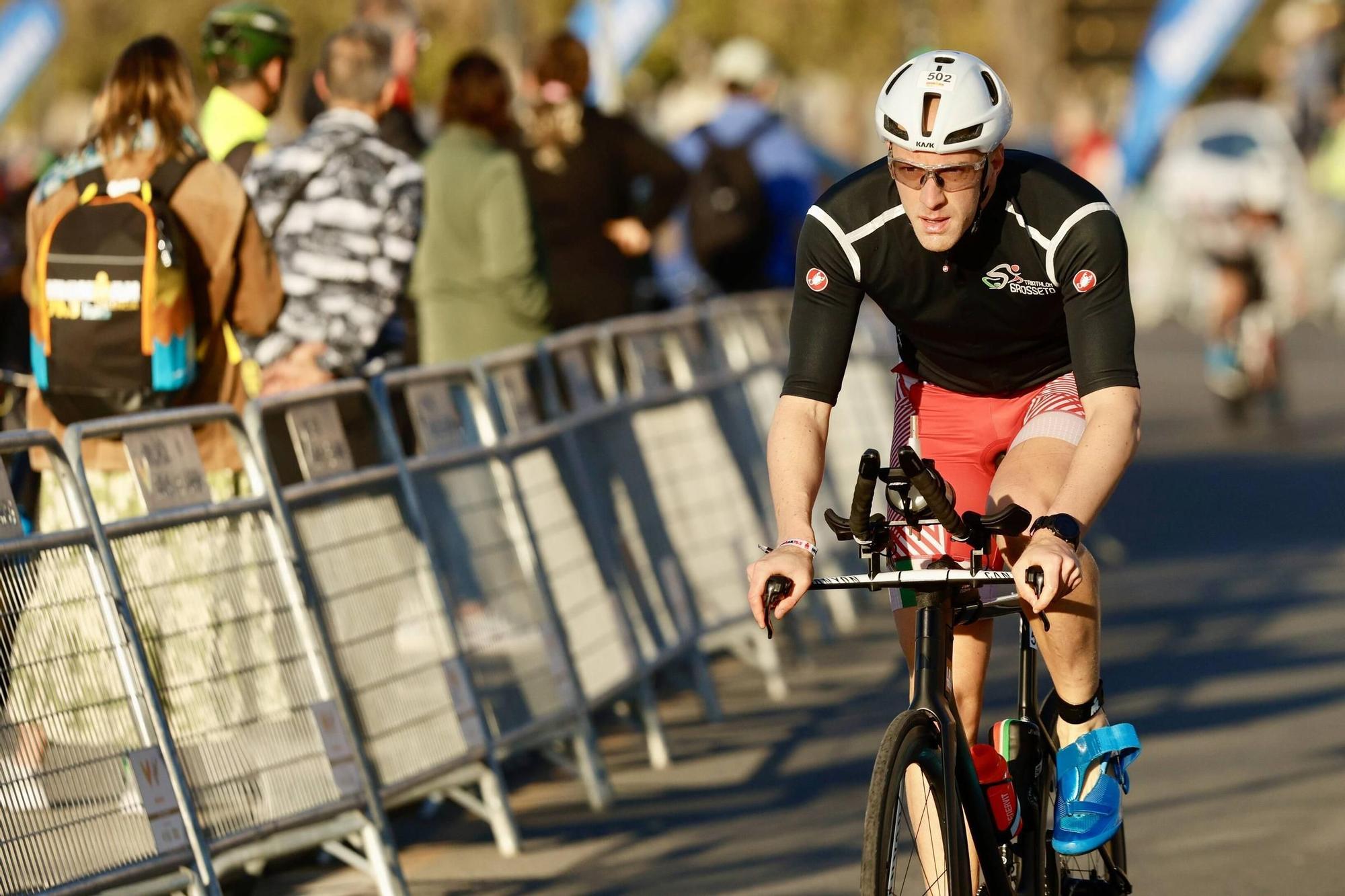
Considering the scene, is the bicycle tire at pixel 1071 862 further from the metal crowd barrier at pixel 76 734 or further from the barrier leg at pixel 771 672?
the barrier leg at pixel 771 672

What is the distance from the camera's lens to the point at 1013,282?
5.58m

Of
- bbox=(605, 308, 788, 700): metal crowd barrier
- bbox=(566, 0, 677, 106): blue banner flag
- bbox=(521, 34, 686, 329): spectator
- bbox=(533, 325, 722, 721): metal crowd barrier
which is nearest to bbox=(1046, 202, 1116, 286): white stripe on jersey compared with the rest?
bbox=(533, 325, 722, 721): metal crowd barrier

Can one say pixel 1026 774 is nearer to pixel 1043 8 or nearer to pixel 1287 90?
pixel 1287 90

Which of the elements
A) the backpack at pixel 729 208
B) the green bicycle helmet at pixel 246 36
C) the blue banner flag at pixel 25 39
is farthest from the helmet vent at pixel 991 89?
the blue banner flag at pixel 25 39

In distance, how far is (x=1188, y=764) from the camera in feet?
29.0

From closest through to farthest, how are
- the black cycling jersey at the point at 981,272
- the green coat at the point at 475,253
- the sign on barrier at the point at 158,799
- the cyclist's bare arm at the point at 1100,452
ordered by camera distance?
the cyclist's bare arm at the point at 1100,452 < the black cycling jersey at the point at 981,272 < the sign on barrier at the point at 158,799 < the green coat at the point at 475,253

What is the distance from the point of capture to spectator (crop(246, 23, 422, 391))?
27.9ft

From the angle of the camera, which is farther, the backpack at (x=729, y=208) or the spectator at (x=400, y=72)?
the backpack at (x=729, y=208)

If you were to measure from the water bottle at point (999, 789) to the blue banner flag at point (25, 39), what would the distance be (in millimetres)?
17682

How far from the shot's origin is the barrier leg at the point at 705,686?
1014 centimetres

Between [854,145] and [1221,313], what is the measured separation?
14.6 metres

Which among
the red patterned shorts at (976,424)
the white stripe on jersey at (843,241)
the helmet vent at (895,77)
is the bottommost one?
the red patterned shorts at (976,424)

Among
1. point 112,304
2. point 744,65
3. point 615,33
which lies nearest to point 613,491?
point 112,304

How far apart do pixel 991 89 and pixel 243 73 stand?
4.11m
